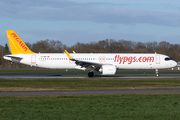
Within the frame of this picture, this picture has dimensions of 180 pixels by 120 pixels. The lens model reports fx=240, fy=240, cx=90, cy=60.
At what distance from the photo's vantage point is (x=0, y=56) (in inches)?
3792

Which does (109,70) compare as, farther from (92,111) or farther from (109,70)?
(92,111)

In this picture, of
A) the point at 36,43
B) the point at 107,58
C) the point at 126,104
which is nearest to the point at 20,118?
the point at 126,104

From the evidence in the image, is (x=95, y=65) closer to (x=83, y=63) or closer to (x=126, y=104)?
(x=83, y=63)

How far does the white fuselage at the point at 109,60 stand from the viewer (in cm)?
3441

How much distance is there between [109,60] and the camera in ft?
113

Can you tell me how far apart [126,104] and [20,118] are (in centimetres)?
577

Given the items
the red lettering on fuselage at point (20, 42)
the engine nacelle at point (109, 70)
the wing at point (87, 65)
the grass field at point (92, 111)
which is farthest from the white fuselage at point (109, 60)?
the grass field at point (92, 111)

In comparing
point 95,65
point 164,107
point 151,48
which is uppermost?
point 151,48

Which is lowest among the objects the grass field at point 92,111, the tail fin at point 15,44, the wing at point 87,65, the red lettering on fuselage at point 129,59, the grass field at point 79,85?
the grass field at point 92,111

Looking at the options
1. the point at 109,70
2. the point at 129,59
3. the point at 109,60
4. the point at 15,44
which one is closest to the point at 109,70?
the point at 109,70

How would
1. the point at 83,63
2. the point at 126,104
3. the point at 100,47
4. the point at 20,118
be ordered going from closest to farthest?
the point at 20,118 → the point at 126,104 → the point at 83,63 → the point at 100,47

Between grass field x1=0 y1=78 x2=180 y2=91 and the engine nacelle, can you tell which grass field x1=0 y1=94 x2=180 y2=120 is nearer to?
grass field x1=0 y1=78 x2=180 y2=91

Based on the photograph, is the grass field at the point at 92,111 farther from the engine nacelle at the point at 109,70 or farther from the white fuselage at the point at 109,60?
the white fuselage at the point at 109,60

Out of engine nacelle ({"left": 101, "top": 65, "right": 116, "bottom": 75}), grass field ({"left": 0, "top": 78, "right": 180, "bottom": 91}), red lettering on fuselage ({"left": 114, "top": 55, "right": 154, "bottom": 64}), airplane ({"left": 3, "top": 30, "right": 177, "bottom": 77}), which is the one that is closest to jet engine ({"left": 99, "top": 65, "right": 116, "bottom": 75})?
engine nacelle ({"left": 101, "top": 65, "right": 116, "bottom": 75})
